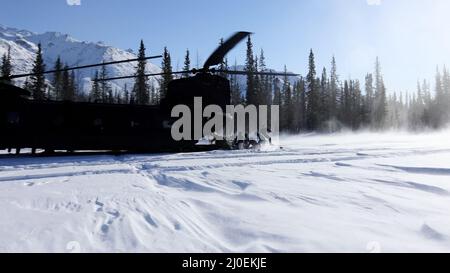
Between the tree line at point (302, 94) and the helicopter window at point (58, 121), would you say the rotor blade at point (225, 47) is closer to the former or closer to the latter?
the helicopter window at point (58, 121)

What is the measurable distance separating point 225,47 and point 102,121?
8108 mm

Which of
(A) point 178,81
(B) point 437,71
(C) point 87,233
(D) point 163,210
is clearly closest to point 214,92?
(A) point 178,81

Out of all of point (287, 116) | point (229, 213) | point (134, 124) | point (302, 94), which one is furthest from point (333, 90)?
point (229, 213)

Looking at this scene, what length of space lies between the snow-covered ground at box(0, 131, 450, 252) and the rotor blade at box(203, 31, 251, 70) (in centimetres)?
458

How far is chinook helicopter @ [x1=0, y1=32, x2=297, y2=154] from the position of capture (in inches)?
558

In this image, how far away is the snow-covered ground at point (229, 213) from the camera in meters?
3.29

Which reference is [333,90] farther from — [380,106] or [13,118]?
[13,118]

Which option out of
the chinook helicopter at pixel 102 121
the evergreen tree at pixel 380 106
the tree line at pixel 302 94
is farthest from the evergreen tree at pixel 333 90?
the chinook helicopter at pixel 102 121

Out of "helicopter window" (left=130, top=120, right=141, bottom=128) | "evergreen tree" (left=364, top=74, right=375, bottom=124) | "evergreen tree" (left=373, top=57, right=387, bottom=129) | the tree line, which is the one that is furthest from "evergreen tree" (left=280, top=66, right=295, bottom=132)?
"helicopter window" (left=130, top=120, right=141, bottom=128)

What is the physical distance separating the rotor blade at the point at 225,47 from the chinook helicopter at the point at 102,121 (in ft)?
0.48

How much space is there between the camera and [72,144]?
1521 cm

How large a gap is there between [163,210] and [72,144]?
486 inches

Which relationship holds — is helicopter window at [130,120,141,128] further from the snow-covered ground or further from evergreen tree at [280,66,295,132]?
evergreen tree at [280,66,295,132]

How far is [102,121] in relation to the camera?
15.6m
